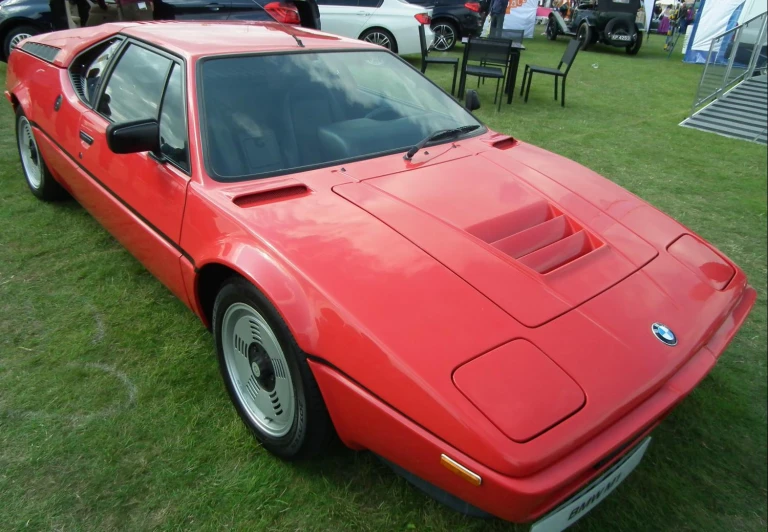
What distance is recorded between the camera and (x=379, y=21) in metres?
9.47

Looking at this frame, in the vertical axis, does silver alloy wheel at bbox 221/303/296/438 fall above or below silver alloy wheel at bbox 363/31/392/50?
below

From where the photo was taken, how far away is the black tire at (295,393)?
1.63 metres

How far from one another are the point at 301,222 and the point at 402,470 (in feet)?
2.88

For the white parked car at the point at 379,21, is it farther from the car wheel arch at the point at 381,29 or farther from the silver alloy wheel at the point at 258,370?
the silver alloy wheel at the point at 258,370

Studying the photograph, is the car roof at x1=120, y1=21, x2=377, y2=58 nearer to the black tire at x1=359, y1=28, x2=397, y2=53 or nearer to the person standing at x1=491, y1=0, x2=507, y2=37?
the black tire at x1=359, y1=28, x2=397, y2=53

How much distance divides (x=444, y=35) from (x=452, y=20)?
1.15ft

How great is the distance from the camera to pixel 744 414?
219cm

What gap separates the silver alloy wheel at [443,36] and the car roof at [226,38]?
32.1ft

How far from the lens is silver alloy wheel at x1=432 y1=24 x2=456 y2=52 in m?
11.9

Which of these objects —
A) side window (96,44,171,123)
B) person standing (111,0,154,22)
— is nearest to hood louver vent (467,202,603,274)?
side window (96,44,171,123)

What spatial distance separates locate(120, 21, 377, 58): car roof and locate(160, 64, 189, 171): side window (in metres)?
0.14

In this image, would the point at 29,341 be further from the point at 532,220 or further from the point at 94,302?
the point at 532,220

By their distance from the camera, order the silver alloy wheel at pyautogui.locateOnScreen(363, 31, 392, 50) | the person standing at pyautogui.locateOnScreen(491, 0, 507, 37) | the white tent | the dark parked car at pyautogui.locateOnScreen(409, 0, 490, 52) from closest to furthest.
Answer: the silver alloy wheel at pyautogui.locateOnScreen(363, 31, 392, 50), the person standing at pyautogui.locateOnScreen(491, 0, 507, 37), the dark parked car at pyautogui.locateOnScreen(409, 0, 490, 52), the white tent

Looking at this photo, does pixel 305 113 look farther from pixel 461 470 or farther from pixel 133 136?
pixel 461 470
